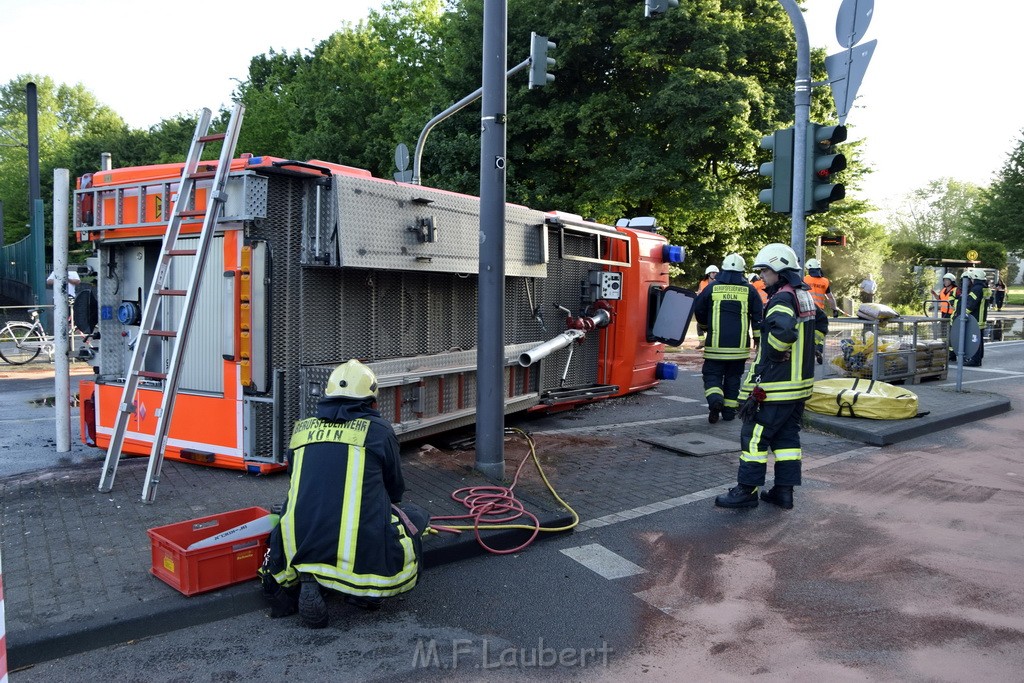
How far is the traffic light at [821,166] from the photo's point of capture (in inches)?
320

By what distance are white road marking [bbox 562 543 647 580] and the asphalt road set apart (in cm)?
1

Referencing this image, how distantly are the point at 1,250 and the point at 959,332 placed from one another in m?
22.1

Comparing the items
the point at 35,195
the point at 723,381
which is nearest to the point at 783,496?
the point at 723,381

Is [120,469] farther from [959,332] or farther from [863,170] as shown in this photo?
[863,170]

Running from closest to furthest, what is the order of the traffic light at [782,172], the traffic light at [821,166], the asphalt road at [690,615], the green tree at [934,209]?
the asphalt road at [690,615] → the traffic light at [821,166] → the traffic light at [782,172] → the green tree at [934,209]

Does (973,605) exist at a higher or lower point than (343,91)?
lower

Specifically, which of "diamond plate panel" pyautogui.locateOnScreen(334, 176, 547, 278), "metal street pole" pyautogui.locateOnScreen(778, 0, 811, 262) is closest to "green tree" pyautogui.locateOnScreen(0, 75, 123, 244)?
"diamond plate panel" pyautogui.locateOnScreen(334, 176, 547, 278)

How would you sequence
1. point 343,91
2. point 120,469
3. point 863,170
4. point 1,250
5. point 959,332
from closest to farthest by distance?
1. point 120,469
2. point 959,332
3. point 1,250
4. point 863,170
5. point 343,91

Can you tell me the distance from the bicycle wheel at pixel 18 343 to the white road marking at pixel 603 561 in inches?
533

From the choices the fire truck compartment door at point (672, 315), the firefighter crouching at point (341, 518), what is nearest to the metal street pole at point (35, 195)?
the fire truck compartment door at point (672, 315)

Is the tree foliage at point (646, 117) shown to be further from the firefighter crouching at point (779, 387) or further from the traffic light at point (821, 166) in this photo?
the firefighter crouching at point (779, 387)

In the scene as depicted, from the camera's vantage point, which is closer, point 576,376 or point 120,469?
point 120,469

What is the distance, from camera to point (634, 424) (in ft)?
30.3

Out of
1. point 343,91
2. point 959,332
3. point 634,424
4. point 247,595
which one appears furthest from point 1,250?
point 959,332
